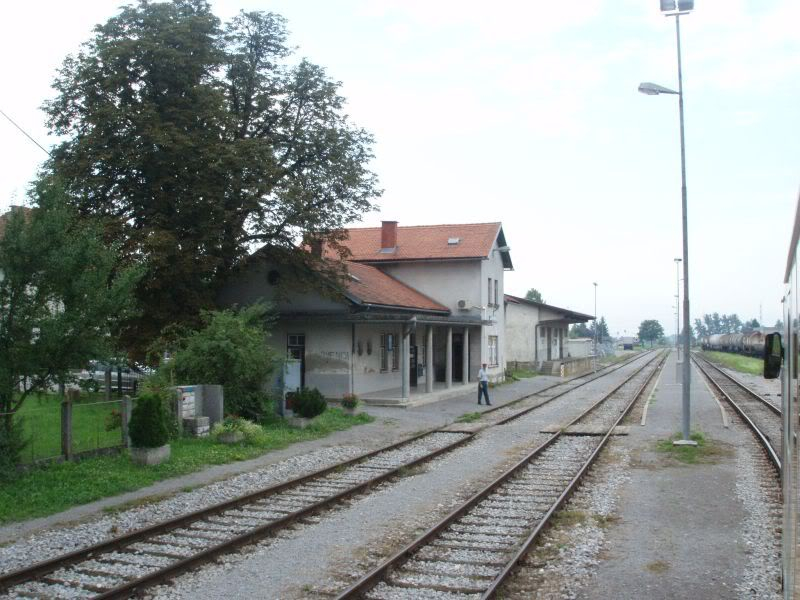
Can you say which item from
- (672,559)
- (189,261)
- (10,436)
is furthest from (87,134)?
(672,559)

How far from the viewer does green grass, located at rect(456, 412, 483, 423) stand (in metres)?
22.5

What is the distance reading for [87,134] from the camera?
73.7 feet

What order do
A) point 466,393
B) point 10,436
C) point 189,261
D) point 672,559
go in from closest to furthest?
1. point 672,559
2. point 10,436
3. point 189,261
4. point 466,393

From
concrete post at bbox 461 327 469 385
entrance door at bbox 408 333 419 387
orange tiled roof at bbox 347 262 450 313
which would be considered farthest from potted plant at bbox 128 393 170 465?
concrete post at bbox 461 327 469 385

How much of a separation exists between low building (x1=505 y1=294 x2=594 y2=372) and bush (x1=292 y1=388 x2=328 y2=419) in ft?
94.0

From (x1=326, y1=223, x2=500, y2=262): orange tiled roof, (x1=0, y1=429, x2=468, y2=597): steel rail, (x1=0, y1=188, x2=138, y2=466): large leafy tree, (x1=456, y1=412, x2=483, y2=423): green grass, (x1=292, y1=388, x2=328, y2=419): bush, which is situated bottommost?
(x1=456, y1=412, x2=483, y2=423): green grass

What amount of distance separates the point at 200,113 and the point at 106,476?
1364 centimetres

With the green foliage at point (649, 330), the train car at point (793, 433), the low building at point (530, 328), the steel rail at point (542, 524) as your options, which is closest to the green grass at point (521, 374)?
the low building at point (530, 328)

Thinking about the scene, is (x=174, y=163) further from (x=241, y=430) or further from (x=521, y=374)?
(x=521, y=374)

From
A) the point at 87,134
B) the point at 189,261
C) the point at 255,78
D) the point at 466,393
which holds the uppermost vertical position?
the point at 255,78

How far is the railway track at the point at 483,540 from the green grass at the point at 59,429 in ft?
23.0

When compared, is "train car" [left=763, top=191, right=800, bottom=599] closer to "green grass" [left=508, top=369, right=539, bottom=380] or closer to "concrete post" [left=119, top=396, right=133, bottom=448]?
"concrete post" [left=119, top=396, right=133, bottom=448]

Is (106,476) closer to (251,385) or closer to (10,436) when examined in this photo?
(10,436)

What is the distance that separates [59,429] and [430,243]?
1058 inches
